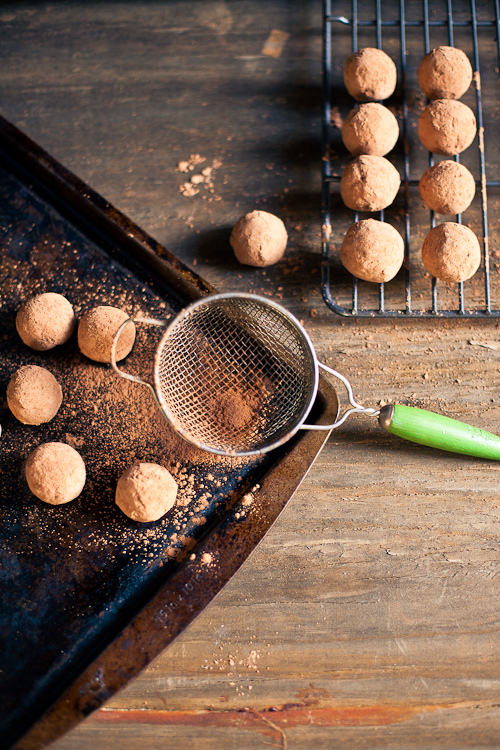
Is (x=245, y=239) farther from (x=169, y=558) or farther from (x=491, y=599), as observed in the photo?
(x=491, y=599)

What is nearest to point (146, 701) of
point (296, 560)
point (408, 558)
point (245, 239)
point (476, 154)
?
point (296, 560)

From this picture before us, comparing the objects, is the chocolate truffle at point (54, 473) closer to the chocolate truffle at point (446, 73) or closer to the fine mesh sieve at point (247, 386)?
the fine mesh sieve at point (247, 386)

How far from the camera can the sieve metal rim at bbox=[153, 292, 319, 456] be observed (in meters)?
0.79

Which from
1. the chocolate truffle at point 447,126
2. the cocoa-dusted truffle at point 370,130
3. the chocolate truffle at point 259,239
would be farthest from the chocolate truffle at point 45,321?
the chocolate truffle at point 447,126

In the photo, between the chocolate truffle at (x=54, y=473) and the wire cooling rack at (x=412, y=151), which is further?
the wire cooling rack at (x=412, y=151)

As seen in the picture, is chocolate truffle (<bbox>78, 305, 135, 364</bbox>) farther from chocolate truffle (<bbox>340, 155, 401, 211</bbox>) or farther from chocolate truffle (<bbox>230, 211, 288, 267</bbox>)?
chocolate truffle (<bbox>340, 155, 401, 211</bbox>)

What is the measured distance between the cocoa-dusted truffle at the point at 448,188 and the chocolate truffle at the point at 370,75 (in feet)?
0.58

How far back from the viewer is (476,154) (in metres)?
1.03

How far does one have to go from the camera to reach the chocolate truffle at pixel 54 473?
823mm

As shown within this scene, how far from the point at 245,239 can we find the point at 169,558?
1.75 ft

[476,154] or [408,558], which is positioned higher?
[476,154]

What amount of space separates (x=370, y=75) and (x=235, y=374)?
1.88ft

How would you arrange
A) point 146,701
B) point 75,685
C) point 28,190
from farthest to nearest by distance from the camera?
point 28,190 < point 146,701 < point 75,685

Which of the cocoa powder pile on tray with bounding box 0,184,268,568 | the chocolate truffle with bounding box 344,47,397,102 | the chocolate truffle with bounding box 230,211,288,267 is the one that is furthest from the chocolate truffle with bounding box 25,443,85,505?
the chocolate truffle with bounding box 344,47,397,102
